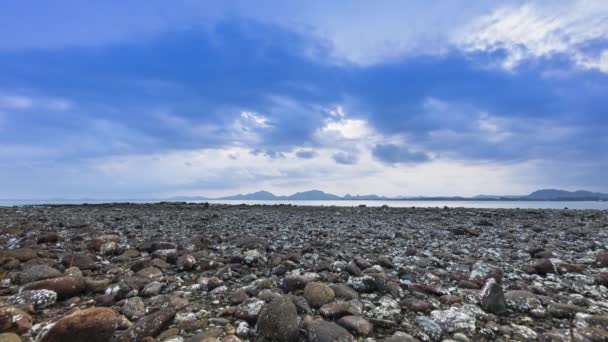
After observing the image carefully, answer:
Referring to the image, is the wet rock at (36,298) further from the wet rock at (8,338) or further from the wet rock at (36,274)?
the wet rock at (8,338)

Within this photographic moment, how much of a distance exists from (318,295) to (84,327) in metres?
2.79

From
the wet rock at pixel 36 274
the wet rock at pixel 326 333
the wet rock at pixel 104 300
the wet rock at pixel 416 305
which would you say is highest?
the wet rock at pixel 36 274

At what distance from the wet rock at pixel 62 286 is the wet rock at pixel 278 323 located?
130 inches

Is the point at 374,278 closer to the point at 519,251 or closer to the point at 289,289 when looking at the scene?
the point at 289,289

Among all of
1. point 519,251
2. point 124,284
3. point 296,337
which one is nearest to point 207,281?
point 124,284

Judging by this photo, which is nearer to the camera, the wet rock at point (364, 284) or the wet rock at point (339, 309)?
the wet rock at point (339, 309)

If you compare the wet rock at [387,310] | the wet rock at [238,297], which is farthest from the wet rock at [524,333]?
the wet rock at [238,297]

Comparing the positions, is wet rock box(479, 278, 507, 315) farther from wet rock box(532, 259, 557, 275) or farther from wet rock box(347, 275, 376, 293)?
wet rock box(532, 259, 557, 275)

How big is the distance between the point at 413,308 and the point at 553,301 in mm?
2163

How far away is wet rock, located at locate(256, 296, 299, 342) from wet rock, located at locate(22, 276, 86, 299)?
3298mm

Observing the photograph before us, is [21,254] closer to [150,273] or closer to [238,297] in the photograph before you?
[150,273]

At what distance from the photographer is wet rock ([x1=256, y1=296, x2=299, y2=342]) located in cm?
329

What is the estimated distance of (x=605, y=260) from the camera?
6.59 m

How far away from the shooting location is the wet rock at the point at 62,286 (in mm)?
4453
